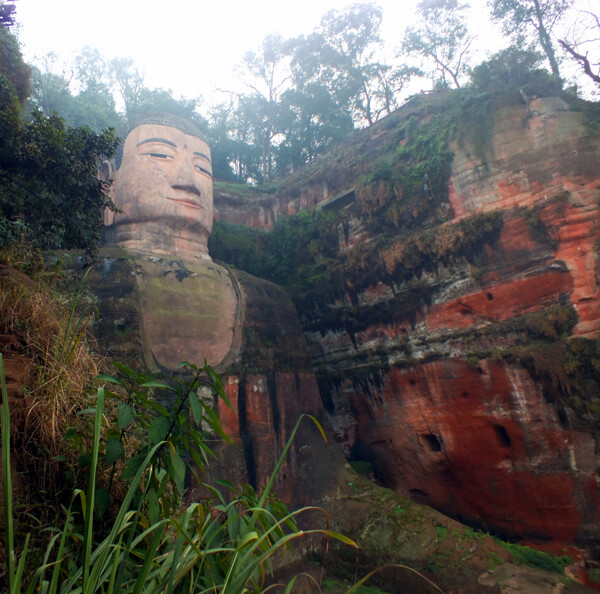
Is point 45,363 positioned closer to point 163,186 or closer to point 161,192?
point 161,192

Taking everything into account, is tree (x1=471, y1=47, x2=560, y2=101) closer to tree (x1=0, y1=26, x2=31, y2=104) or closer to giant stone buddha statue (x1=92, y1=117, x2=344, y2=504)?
giant stone buddha statue (x1=92, y1=117, x2=344, y2=504)

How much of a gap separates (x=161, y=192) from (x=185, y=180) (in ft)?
2.09

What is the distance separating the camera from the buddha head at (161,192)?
405 inches

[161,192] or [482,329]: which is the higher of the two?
[161,192]

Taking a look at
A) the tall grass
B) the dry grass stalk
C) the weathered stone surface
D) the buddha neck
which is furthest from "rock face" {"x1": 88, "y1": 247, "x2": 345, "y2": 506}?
the tall grass

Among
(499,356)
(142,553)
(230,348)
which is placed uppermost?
(230,348)

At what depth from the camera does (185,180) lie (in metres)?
10.7

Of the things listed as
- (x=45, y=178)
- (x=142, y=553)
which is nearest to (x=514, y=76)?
(x=45, y=178)

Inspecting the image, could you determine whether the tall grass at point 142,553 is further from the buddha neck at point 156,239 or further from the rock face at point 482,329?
the buddha neck at point 156,239

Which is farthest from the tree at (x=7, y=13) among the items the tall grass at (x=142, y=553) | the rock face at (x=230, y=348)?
the tall grass at (x=142, y=553)

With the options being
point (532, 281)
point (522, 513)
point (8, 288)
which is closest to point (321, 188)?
point (532, 281)

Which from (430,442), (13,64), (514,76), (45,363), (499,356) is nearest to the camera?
(45,363)

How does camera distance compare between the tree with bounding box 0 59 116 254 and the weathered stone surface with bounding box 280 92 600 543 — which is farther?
the weathered stone surface with bounding box 280 92 600 543

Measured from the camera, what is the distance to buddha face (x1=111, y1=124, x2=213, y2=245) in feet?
33.9
